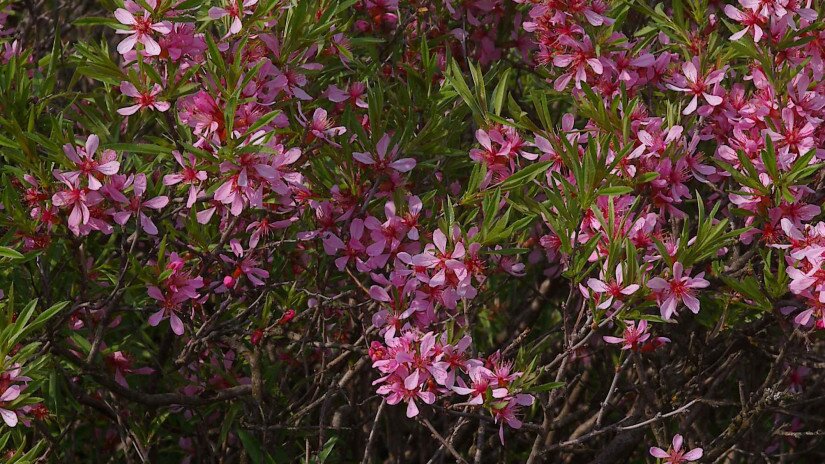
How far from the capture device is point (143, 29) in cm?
299

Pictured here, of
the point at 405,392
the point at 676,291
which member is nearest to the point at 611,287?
the point at 676,291

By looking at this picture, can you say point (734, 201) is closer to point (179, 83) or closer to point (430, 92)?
point (430, 92)

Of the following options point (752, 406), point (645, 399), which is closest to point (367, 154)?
point (645, 399)

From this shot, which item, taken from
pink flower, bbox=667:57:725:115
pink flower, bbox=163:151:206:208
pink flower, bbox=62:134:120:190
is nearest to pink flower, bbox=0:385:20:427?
pink flower, bbox=62:134:120:190

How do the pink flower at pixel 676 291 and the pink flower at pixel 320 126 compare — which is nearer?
the pink flower at pixel 676 291

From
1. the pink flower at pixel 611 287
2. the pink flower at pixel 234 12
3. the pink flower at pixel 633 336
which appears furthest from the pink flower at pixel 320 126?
the pink flower at pixel 633 336

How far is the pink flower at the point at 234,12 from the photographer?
2975mm

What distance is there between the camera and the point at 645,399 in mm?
3656

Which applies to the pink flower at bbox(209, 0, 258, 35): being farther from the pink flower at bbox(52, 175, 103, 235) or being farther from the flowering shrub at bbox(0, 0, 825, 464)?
the pink flower at bbox(52, 175, 103, 235)

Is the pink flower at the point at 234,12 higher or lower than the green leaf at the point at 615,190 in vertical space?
higher

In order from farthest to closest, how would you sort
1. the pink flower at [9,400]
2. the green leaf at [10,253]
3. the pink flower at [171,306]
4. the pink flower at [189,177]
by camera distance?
the pink flower at [171,306] → the pink flower at [189,177] → the green leaf at [10,253] → the pink flower at [9,400]

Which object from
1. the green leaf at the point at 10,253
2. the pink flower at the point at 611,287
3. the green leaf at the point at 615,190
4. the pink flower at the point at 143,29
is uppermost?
the pink flower at the point at 143,29

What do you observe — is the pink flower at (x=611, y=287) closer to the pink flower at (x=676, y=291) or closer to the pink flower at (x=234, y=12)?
the pink flower at (x=676, y=291)

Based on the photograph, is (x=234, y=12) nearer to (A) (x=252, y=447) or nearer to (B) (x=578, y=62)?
(B) (x=578, y=62)
